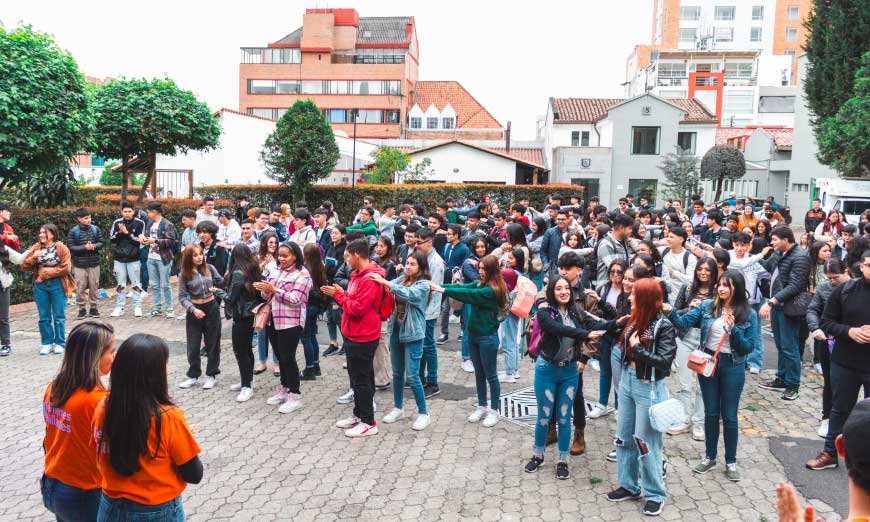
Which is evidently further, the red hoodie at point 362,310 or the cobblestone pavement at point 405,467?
the red hoodie at point 362,310

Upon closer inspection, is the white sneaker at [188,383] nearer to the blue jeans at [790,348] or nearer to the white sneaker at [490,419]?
the white sneaker at [490,419]

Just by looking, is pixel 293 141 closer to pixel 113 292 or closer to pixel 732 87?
pixel 113 292

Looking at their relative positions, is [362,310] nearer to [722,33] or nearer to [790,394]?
[790,394]

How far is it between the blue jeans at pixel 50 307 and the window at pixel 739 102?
2529 inches

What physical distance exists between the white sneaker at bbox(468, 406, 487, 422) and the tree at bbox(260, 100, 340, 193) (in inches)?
678

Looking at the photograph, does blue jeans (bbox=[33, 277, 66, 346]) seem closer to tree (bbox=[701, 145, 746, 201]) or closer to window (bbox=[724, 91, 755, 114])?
tree (bbox=[701, 145, 746, 201])

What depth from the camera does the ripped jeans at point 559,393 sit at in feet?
18.0

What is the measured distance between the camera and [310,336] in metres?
8.34

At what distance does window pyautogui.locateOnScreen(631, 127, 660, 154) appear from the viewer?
3781 centimetres

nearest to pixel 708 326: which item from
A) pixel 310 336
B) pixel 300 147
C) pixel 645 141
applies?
pixel 310 336

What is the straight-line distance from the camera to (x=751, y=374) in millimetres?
8633

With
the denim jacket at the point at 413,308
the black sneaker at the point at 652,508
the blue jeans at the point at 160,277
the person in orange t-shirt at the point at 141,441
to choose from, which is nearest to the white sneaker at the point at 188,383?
the denim jacket at the point at 413,308

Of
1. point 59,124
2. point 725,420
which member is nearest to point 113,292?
point 59,124

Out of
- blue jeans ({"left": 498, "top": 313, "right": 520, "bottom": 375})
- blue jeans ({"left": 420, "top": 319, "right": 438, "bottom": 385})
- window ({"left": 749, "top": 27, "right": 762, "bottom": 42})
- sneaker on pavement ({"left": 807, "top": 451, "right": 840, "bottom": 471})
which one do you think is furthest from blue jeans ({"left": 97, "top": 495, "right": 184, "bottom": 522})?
window ({"left": 749, "top": 27, "right": 762, "bottom": 42})
